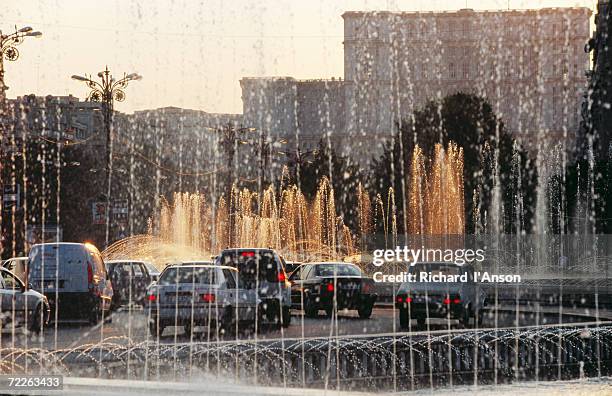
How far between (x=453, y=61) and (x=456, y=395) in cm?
13183

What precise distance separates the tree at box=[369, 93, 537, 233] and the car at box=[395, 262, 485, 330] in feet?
143

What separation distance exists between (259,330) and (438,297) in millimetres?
3615

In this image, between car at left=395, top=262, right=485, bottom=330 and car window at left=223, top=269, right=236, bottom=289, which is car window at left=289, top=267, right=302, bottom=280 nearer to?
car at left=395, top=262, right=485, bottom=330

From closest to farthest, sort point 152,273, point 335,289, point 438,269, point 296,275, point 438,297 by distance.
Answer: point 438,297, point 438,269, point 335,289, point 296,275, point 152,273

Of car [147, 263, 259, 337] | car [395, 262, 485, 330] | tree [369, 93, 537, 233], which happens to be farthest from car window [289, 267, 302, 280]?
tree [369, 93, 537, 233]

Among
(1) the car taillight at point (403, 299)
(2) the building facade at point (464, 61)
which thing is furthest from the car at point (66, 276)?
(2) the building facade at point (464, 61)

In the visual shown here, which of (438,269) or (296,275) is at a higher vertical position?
(438,269)

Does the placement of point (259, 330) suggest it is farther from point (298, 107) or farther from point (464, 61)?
point (298, 107)

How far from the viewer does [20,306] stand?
2256cm

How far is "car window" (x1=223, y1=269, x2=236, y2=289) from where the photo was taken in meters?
22.9

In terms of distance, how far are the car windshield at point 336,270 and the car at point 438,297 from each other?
4264 millimetres

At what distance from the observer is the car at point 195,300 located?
22141mm

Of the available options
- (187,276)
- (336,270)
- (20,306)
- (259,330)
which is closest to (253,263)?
(259,330)

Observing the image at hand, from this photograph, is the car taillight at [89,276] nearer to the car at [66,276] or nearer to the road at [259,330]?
the car at [66,276]
